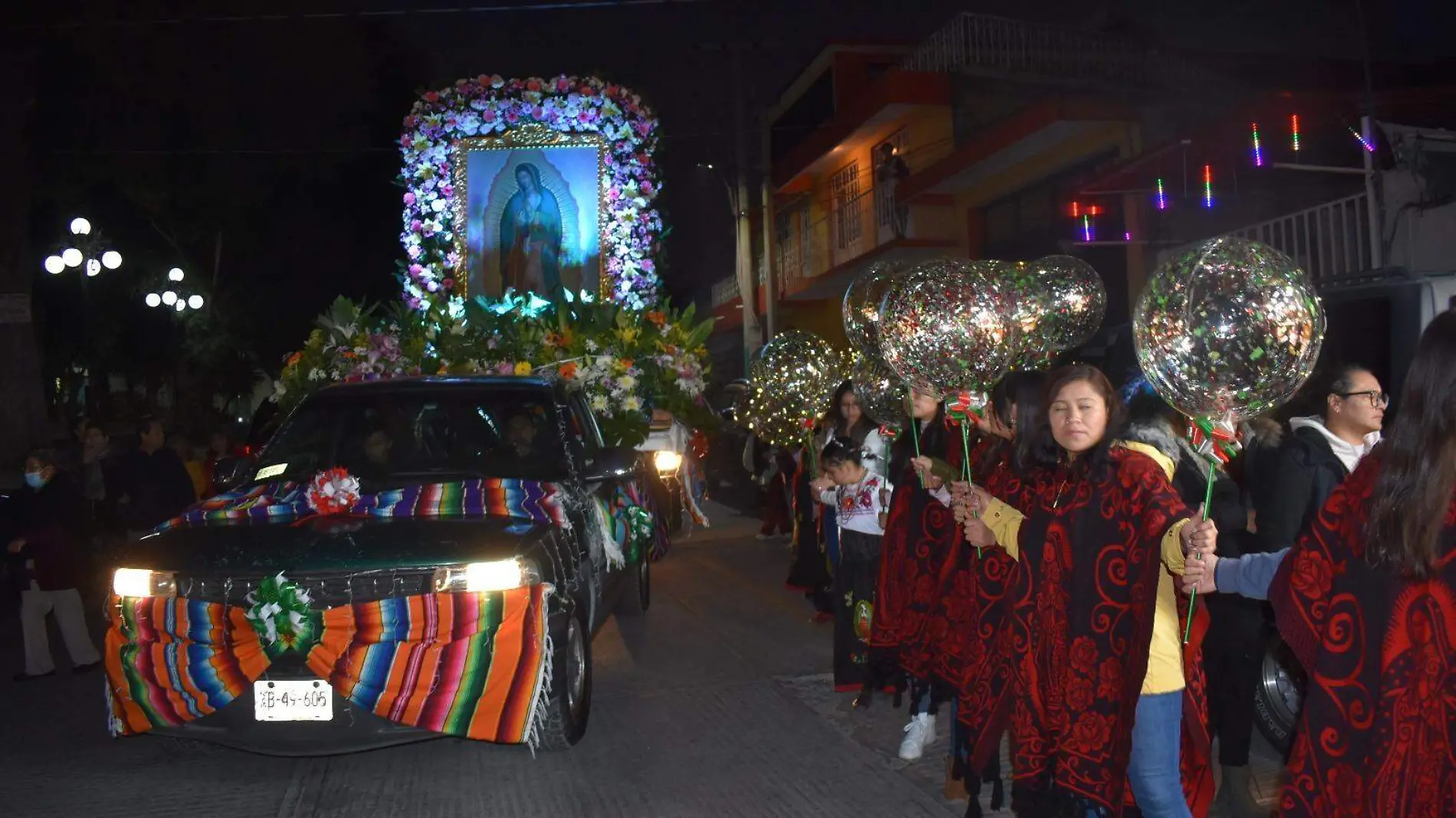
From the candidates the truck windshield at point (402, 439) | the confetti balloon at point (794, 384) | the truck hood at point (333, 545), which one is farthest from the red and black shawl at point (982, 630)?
the confetti balloon at point (794, 384)

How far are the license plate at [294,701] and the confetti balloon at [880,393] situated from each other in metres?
2.99

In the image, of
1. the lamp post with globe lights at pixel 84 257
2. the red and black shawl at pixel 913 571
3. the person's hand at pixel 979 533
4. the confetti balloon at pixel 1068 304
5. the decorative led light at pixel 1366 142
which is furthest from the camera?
the lamp post with globe lights at pixel 84 257

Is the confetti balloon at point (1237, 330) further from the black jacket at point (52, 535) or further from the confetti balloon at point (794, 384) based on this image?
the black jacket at point (52, 535)

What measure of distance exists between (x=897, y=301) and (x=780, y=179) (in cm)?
2578

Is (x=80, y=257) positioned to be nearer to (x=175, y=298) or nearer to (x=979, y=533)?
(x=175, y=298)

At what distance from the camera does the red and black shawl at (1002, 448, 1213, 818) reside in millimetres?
3816

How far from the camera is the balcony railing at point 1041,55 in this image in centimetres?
1869

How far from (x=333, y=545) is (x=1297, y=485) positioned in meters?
3.86

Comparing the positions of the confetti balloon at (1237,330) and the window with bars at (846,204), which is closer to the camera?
the confetti balloon at (1237,330)

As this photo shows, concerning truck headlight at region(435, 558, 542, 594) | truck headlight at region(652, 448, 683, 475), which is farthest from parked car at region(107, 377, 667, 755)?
truck headlight at region(652, 448, 683, 475)

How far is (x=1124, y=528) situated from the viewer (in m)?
3.86

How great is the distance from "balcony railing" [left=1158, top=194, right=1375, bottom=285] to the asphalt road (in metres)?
6.81

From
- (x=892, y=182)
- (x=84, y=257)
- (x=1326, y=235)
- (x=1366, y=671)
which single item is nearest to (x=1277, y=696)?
(x=1366, y=671)

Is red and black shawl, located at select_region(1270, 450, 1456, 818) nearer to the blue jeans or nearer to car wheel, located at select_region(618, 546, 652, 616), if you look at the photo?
the blue jeans
